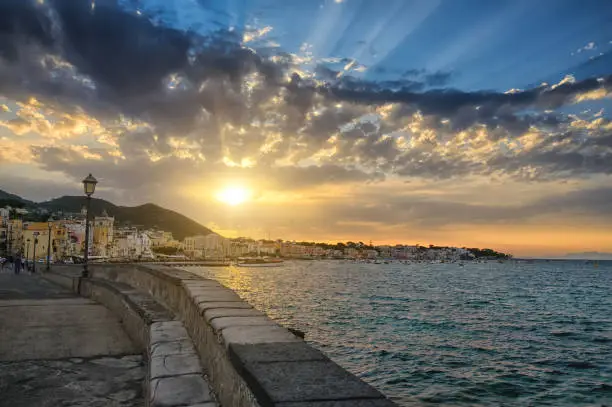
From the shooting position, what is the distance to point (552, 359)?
18703 mm

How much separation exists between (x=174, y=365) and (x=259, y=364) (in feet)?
5.28

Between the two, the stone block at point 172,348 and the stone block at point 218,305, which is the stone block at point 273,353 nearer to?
the stone block at point 218,305

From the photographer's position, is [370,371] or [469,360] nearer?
[370,371]

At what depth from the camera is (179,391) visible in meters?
3.25

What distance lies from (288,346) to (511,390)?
13.5 meters

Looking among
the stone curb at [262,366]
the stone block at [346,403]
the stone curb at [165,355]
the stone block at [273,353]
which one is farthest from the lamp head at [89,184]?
the stone block at [346,403]

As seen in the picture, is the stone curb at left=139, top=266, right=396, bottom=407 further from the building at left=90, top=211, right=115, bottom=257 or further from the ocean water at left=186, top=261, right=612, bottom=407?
the building at left=90, top=211, right=115, bottom=257

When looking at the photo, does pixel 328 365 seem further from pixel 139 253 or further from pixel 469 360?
pixel 139 253

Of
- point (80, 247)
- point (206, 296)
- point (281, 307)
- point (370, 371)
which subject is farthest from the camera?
point (80, 247)

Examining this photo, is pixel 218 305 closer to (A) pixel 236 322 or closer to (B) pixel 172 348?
(B) pixel 172 348

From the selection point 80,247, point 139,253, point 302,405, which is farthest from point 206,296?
point 139,253

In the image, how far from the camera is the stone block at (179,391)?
121 inches

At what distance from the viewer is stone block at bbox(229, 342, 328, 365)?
264cm

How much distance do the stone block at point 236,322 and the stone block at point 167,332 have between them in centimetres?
107
